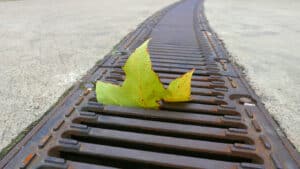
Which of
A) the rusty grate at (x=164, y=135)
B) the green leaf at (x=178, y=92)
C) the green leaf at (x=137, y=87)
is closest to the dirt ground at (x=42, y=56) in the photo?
the rusty grate at (x=164, y=135)

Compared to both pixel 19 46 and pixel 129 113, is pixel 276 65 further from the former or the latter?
pixel 19 46

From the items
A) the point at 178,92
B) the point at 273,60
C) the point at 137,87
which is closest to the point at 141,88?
the point at 137,87

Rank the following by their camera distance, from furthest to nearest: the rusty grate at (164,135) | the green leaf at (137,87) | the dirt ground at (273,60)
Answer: the dirt ground at (273,60)
the green leaf at (137,87)
the rusty grate at (164,135)

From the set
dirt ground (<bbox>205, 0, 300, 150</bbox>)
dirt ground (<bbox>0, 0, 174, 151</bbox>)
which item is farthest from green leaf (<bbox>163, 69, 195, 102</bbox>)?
dirt ground (<bbox>0, 0, 174, 151</bbox>)

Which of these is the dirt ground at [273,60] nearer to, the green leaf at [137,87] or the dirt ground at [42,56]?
the green leaf at [137,87]

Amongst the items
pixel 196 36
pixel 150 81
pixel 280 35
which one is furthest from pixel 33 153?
pixel 280 35

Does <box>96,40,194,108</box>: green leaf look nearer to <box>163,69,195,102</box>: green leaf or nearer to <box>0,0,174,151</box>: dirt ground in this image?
<box>163,69,195,102</box>: green leaf

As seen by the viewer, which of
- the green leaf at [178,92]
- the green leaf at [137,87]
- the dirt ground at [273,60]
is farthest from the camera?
the dirt ground at [273,60]

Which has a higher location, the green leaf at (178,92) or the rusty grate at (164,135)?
the green leaf at (178,92)
